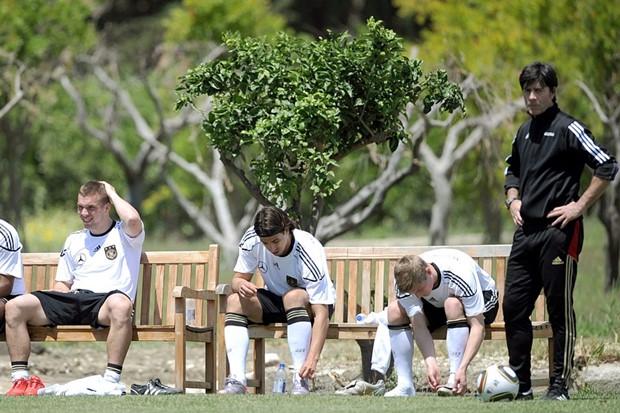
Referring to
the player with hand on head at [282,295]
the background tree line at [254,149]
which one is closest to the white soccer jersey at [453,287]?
the player with hand on head at [282,295]

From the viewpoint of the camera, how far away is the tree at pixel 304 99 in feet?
29.2

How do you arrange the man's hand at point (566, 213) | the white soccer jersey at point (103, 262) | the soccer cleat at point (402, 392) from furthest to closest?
the white soccer jersey at point (103, 262)
the soccer cleat at point (402, 392)
the man's hand at point (566, 213)

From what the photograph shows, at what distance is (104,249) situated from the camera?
27.8 ft

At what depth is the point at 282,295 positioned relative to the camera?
8172 mm

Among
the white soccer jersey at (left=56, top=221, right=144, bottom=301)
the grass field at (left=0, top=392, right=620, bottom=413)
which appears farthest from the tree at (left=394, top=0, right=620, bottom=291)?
the grass field at (left=0, top=392, right=620, bottom=413)

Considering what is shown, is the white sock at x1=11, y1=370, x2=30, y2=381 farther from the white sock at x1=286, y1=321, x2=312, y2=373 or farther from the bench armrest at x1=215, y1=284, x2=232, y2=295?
the white sock at x1=286, y1=321, x2=312, y2=373

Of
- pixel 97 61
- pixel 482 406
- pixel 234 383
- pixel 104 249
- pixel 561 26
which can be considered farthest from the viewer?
pixel 97 61

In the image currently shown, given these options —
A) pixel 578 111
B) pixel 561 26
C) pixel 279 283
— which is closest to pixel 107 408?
pixel 279 283

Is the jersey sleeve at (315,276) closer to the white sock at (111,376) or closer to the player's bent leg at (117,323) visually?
the player's bent leg at (117,323)

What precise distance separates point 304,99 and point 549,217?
238 cm

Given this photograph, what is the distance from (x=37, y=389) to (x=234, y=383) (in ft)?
4.15

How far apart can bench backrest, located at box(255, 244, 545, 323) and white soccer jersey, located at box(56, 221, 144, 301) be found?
0.95 meters

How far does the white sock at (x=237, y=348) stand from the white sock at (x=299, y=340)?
12.7 inches

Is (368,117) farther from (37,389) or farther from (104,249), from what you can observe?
(37,389)
